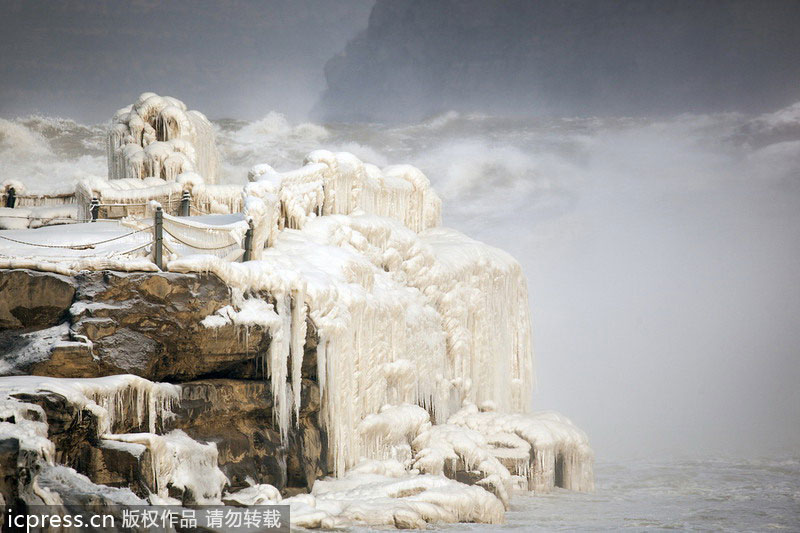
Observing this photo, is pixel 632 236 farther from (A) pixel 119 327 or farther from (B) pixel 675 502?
(A) pixel 119 327

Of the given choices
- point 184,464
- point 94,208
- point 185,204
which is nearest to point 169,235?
point 185,204

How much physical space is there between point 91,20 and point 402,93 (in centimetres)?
1148

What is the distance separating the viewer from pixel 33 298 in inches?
469

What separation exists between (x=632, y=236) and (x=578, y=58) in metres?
8.60

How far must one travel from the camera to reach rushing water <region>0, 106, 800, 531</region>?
105 feet

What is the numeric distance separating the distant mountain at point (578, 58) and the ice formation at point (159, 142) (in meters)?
13.2

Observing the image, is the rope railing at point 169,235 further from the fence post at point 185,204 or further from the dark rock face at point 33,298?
the dark rock face at point 33,298

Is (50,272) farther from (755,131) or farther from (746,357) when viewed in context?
(746,357)

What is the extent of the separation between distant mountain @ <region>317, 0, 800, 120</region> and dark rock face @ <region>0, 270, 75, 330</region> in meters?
21.2

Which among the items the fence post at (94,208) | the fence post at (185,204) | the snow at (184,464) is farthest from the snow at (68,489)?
the fence post at (185,204)

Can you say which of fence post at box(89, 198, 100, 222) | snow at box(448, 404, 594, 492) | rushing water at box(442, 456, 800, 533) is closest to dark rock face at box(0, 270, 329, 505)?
rushing water at box(442, 456, 800, 533)

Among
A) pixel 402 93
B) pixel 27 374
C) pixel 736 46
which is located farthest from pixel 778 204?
pixel 27 374

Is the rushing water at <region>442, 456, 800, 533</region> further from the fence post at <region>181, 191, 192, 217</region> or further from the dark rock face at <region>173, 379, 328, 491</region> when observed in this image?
the fence post at <region>181, 191, 192, 217</region>

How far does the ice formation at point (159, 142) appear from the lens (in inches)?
717
